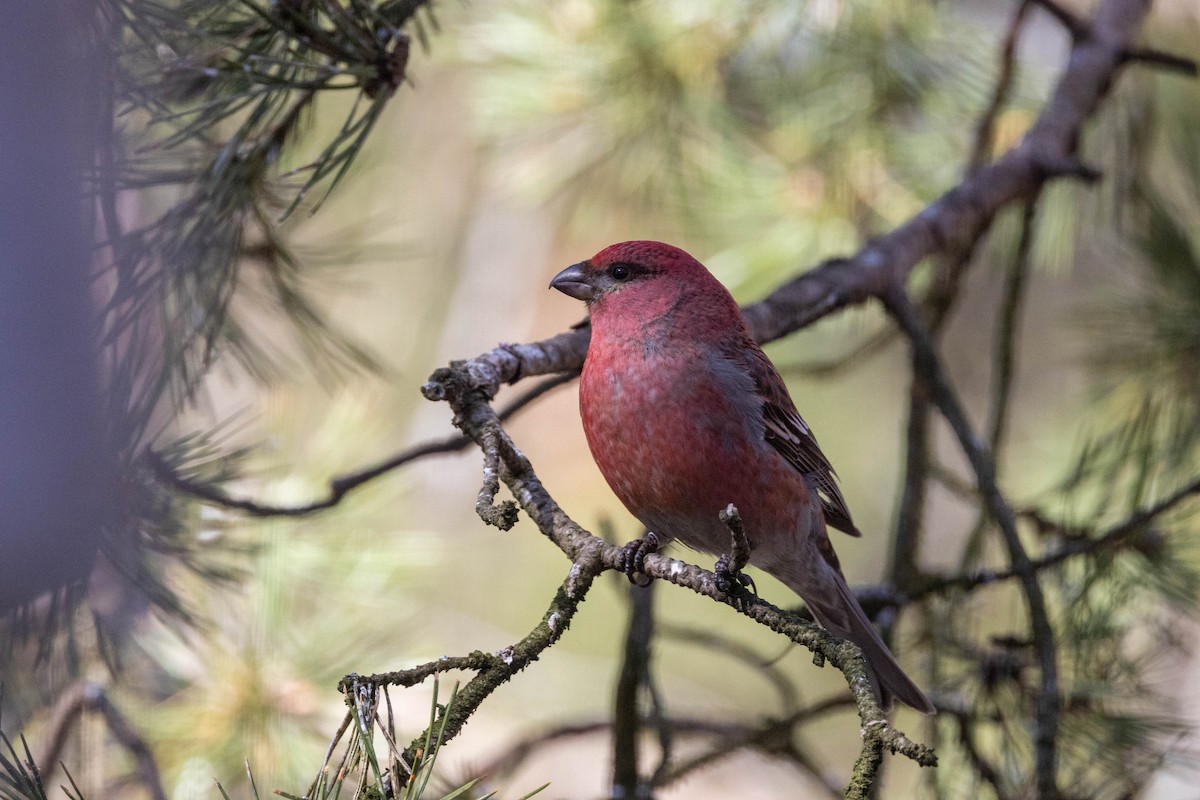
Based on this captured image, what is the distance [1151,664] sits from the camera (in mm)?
3225

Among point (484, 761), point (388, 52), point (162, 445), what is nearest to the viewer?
point (388, 52)

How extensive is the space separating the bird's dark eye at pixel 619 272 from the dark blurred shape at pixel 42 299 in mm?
1279

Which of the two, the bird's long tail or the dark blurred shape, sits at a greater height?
the bird's long tail

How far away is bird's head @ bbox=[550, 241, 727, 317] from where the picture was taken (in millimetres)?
2709

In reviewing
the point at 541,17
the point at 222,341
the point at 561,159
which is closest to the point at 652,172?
the point at 561,159

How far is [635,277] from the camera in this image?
2.76 meters

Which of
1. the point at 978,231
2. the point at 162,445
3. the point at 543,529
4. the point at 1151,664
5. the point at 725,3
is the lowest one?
the point at 543,529

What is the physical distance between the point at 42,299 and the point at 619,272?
1.47 m

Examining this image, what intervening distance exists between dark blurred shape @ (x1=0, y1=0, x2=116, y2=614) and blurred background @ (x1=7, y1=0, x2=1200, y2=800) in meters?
0.03

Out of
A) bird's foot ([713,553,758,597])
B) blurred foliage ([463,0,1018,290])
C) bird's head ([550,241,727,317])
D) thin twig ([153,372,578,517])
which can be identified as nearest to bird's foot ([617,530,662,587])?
bird's foot ([713,553,758,597])

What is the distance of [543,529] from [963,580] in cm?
128

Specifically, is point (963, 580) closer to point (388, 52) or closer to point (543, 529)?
point (543, 529)

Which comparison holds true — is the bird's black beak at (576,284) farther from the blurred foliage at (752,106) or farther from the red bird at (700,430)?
the blurred foliage at (752,106)

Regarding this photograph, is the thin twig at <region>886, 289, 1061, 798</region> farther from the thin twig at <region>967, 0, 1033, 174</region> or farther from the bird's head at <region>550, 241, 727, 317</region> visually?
the thin twig at <region>967, 0, 1033, 174</region>
